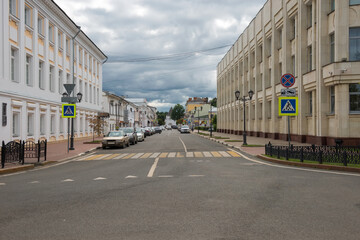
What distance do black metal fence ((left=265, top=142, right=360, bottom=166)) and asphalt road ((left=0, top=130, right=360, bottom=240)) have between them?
81.6 inches

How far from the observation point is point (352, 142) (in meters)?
21.1

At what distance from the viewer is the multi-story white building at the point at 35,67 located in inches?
884

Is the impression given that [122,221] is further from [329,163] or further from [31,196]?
[329,163]

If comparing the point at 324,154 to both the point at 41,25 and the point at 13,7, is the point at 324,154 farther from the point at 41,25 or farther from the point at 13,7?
the point at 41,25

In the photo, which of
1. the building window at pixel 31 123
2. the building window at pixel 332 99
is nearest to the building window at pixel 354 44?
the building window at pixel 332 99

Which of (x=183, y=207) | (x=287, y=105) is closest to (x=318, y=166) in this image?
(x=287, y=105)

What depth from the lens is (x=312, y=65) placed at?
25359mm

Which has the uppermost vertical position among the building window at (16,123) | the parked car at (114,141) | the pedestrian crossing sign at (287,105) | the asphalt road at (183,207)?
the pedestrian crossing sign at (287,105)

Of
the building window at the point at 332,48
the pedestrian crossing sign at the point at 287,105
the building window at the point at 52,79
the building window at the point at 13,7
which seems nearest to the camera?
the pedestrian crossing sign at the point at 287,105

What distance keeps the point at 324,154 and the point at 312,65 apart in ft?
45.9

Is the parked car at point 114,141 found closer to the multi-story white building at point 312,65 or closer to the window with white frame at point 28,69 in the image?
the window with white frame at point 28,69

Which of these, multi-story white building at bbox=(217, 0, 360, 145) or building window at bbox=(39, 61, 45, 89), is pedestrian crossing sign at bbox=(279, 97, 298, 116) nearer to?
multi-story white building at bbox=(217, 0, 360, 145)

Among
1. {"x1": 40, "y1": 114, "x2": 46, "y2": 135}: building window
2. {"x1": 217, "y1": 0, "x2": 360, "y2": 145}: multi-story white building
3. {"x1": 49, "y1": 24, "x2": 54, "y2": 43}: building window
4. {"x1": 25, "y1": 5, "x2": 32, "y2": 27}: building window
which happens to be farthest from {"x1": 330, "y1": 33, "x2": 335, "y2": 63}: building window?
{"x1": 49, "y1": 24, "x2": 54, "y2": 43}: building window

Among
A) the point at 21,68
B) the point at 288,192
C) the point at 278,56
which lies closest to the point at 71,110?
the point at 21,68
